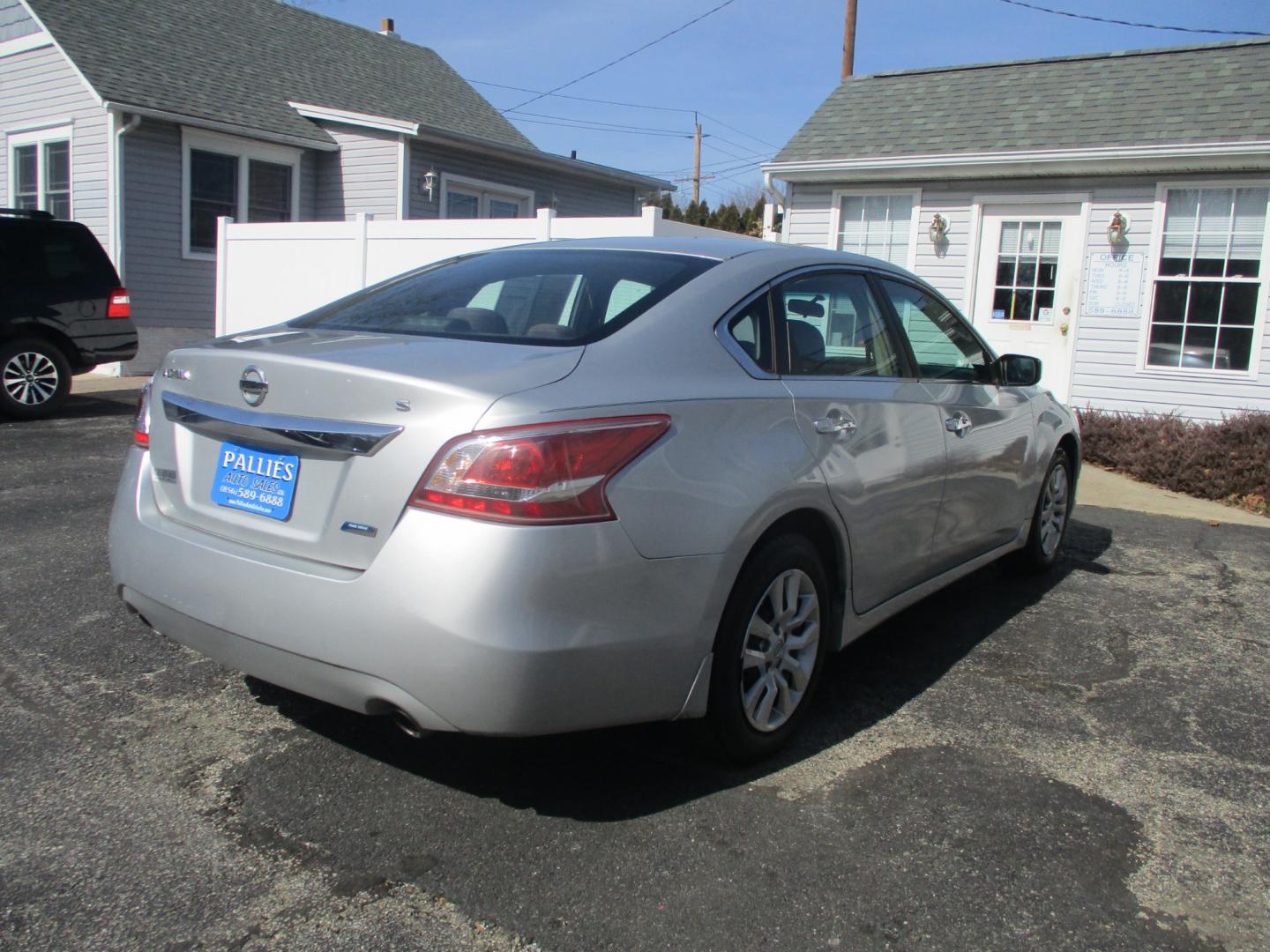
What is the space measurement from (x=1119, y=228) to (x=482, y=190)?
9.66 meters

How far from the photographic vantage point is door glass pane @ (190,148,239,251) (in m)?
15.1

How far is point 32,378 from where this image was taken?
10156 mm

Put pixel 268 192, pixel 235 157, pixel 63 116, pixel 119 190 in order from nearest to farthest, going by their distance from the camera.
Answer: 1. pixel 119 190
2. pixel 63 116
3. pixel 235 157
4. pixel 268 192

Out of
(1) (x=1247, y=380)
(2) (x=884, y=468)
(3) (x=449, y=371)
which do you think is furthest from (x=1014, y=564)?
(1) (x=1247, y=380)

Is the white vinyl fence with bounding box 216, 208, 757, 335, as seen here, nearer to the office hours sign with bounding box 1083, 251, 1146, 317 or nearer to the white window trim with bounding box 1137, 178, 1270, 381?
the office hours sign with bounding box 1083, 251, 1146, 317

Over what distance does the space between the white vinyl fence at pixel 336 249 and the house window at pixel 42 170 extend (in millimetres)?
3505

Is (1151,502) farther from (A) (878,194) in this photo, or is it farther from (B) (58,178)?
(B) (58,178)

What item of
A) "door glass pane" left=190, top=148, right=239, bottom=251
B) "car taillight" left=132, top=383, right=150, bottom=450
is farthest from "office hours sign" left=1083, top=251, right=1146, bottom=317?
"door glass pane" left=190, top=148, right=239, bottom=251

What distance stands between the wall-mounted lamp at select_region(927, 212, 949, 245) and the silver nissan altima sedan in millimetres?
8824

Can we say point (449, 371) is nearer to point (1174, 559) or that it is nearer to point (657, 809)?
point (657, 809)

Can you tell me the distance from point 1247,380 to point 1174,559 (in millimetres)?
5384

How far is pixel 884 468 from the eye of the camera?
3.79m

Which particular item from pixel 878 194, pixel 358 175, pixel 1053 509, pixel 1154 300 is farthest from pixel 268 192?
pixel 1053 509

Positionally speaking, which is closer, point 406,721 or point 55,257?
point 406,721
